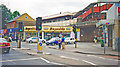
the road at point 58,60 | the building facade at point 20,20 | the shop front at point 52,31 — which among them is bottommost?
the road at point 58,60

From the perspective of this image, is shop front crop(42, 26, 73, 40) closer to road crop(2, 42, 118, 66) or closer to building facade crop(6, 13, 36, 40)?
building facade crop(6, 13, 36, 40)

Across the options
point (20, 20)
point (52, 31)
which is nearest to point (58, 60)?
point (52, 31)

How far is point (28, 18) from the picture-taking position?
69.6 m

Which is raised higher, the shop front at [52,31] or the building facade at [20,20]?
the building facade at [20,20]

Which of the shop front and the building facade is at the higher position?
the building facade

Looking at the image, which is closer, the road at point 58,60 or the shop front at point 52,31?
the road at point 58,60

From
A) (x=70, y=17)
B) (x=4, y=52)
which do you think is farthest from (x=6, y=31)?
(x=4, y=52)

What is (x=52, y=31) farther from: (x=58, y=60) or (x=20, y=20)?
(x=58, y=60)

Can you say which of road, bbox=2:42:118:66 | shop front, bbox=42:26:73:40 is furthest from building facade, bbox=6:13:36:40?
road, bbox=2:42:118:66

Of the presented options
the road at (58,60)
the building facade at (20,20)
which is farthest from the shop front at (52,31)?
the road at (58,60)

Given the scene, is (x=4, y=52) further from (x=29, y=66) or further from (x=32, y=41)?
(x=32, y=41)

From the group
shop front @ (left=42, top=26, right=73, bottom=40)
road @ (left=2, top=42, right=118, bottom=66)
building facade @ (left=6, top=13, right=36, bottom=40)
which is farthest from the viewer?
building facade @ (left=6, top=13, right=36, bottom=40)

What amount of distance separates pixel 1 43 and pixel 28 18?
53.3 meters

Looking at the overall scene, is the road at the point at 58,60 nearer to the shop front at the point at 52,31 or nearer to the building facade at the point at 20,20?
the shop front at the point at 52,31
